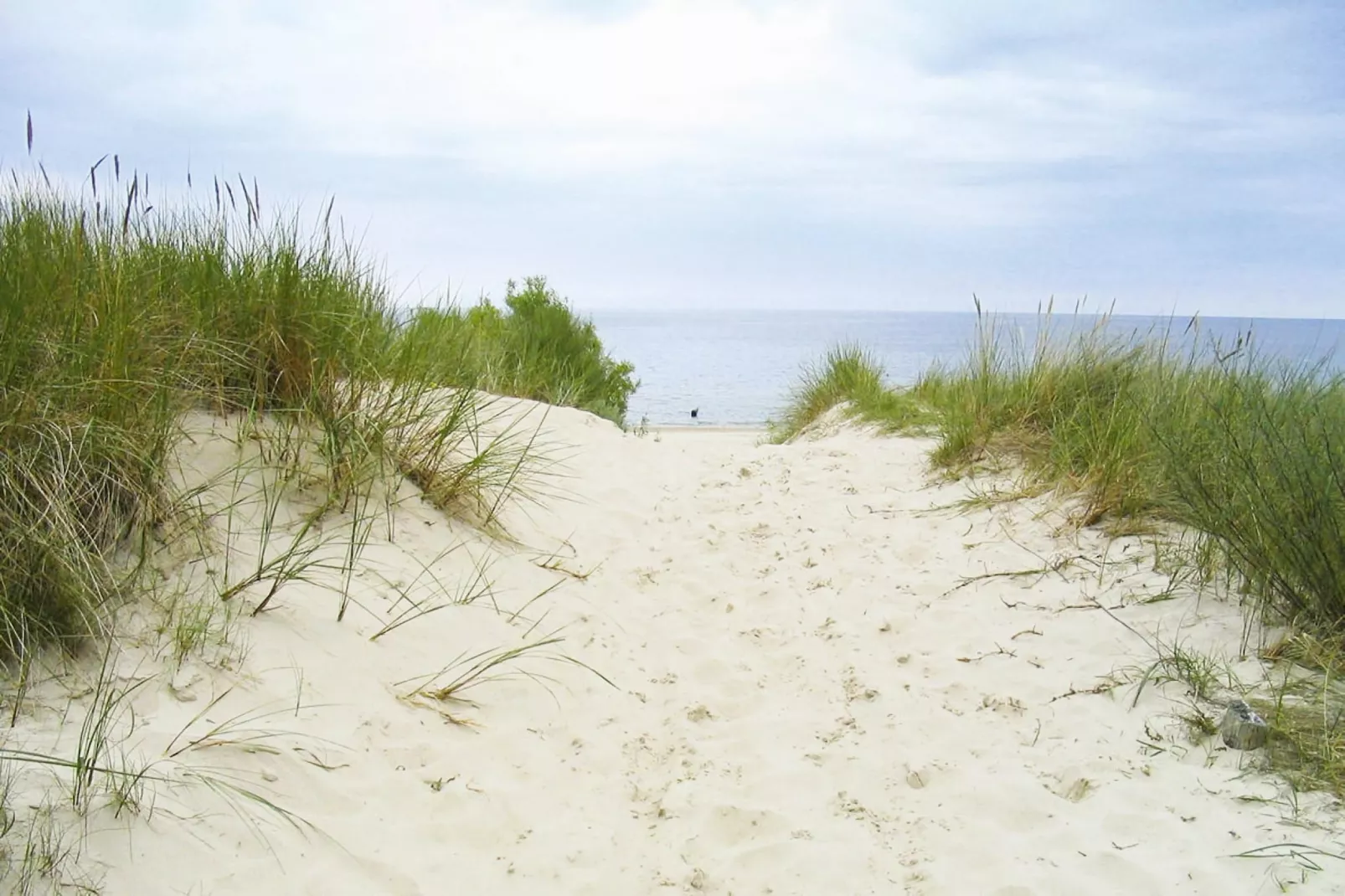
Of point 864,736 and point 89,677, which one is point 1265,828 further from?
point 89,677

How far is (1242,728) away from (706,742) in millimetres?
1633

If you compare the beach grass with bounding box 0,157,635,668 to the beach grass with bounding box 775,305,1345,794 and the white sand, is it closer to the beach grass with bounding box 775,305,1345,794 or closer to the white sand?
the white sand

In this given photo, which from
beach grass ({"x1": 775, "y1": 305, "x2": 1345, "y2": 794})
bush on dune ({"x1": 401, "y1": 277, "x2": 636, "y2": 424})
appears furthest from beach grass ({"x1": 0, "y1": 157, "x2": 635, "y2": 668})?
beach grass ({"x1": 775, "y1": 305, "x2": 1345, "y2": 794})

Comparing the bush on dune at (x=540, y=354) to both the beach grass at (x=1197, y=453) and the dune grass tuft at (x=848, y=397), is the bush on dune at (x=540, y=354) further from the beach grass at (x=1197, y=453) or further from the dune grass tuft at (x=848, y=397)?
the beach grass at (x=1197, y=453)

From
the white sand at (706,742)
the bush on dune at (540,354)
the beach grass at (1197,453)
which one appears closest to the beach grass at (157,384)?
the white sand at (706,742)

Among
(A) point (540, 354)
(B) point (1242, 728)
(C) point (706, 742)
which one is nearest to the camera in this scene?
(B) point (1242, 728)

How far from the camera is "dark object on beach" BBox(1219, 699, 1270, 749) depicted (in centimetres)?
251

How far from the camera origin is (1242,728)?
8.32ft

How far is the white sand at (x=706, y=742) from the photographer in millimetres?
2168

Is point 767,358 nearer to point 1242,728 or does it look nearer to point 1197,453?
point 1197,453

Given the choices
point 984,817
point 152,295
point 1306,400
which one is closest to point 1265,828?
point 984,817

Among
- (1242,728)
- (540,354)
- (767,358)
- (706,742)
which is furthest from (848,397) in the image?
(767,358)

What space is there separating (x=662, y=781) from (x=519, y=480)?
2.50 m

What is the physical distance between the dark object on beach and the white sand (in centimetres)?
5
